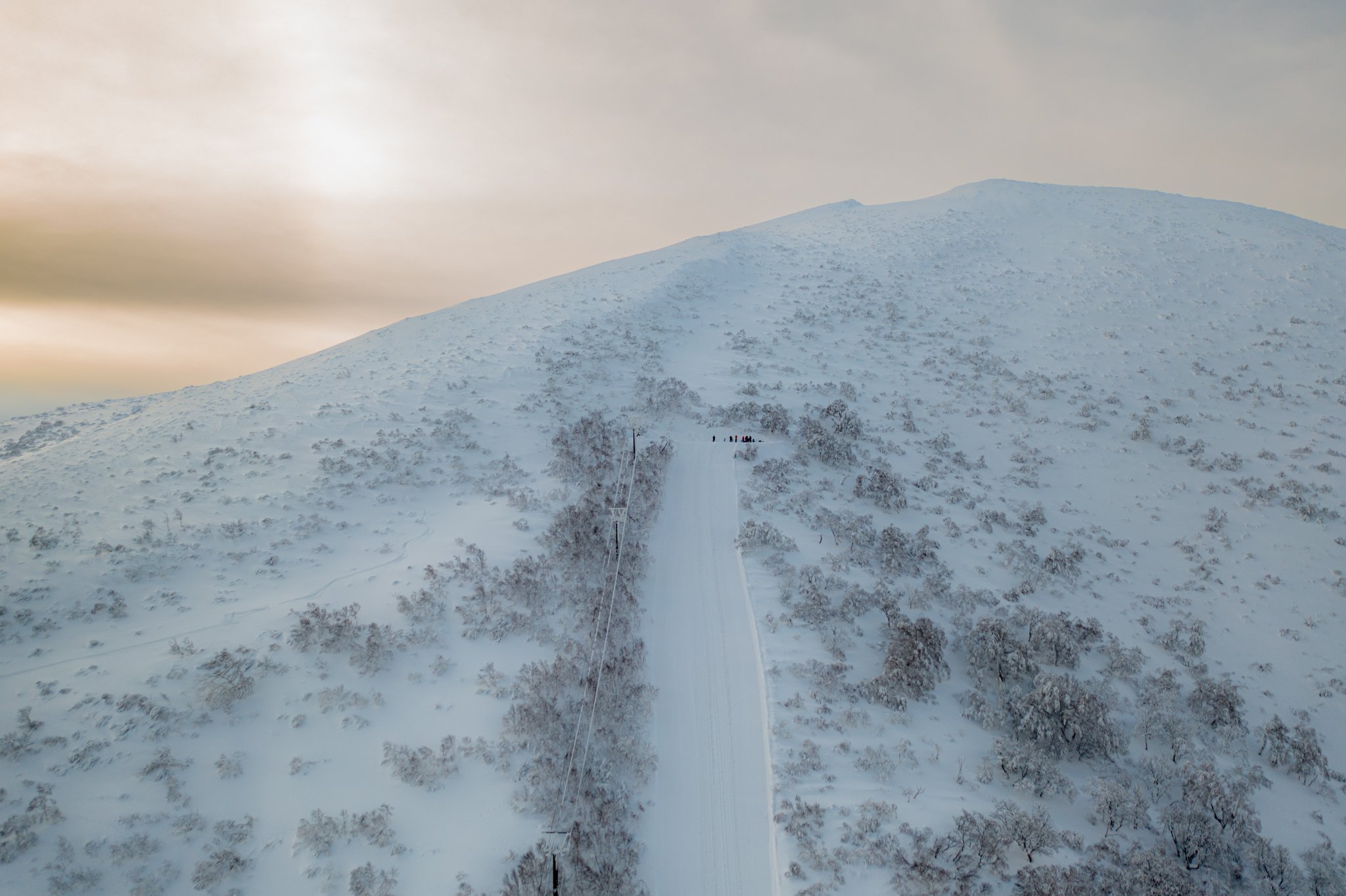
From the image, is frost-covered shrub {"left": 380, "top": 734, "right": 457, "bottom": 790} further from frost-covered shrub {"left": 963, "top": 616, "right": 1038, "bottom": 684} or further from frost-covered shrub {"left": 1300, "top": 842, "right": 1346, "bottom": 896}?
frost-covered shrub {"left": 1300, "top": 842, "right": 1346, "bottom": 896}

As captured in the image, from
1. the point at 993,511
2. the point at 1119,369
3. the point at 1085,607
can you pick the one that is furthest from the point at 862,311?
the point at 1085,607

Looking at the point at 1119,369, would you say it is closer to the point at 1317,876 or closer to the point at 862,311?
the point at 862,311

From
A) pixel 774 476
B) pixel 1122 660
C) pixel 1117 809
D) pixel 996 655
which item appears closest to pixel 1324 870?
pixel 1117 809

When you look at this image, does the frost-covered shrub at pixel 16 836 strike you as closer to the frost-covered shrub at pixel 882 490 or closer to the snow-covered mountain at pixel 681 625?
the snow-covered mountain at pixel 681 625

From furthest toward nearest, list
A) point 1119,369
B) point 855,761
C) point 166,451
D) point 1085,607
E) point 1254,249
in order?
1. point 1254,249
2. point 1119,369
3. point 166,451
4. point 1085,607
5. point 855,761

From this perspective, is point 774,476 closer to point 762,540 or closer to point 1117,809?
point 762,540

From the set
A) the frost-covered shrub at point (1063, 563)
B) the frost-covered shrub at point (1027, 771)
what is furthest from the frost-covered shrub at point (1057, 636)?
the frost-covered shrub at point (1027, 771)

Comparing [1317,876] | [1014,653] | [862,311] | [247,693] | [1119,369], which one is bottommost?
[1317,876]
